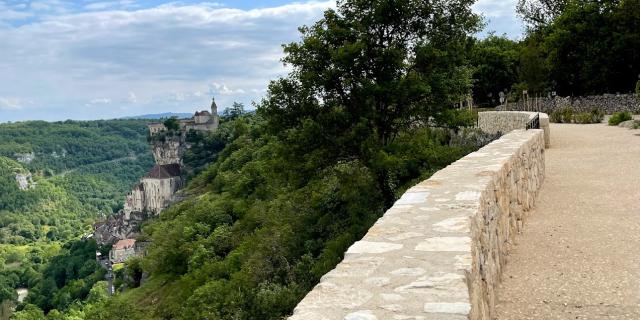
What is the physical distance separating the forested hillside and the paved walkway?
6751 centimetres

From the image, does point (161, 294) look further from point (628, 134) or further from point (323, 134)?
point (628, 134)

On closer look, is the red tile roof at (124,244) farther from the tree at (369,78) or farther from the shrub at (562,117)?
the tree at (369,78)

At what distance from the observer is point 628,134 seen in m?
18.1

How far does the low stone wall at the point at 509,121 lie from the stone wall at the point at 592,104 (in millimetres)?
9056

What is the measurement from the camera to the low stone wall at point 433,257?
2.86m

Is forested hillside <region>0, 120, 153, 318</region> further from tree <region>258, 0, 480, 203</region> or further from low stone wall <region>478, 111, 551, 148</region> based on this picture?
tree <region>258, 0, 480, 203</region>

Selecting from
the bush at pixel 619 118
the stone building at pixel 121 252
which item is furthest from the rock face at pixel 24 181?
the bush at pixel 619 118

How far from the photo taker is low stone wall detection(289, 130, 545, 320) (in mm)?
2863

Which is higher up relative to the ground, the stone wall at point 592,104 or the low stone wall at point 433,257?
the stone wall at point 592,104

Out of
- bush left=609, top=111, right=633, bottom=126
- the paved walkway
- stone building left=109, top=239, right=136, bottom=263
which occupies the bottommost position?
stone building left=109, top=239, right=136, bottom=263

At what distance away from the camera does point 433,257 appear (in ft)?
11.7

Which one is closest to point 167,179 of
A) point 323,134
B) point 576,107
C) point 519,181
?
point 576,107

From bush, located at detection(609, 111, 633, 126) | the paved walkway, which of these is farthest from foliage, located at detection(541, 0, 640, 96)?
the paved walkway

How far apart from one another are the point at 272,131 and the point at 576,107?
2151 cm
